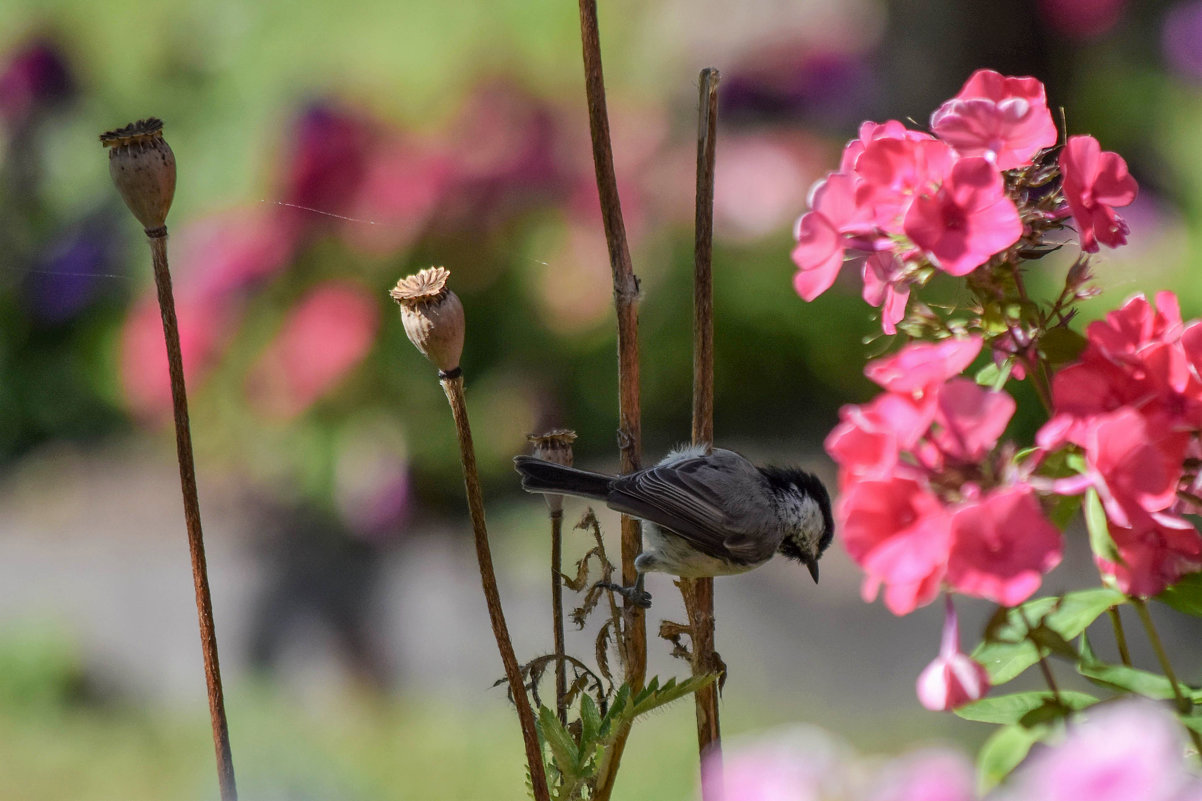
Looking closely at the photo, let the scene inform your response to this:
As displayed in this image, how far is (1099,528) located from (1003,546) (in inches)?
A: 2.0

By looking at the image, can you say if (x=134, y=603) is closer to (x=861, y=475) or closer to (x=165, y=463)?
(x=165, y=463)

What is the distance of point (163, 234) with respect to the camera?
47cm

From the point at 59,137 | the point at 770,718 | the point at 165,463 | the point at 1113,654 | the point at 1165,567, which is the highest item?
the point at 59,137

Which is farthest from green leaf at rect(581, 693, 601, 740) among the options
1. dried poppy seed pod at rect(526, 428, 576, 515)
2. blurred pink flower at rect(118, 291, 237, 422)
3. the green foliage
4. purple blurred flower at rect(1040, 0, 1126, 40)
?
purple blurred flower at rect(1040, 0, 1126, 40)

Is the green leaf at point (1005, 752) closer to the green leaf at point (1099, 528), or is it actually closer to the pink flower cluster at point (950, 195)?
the green leaf at point (1099, 528)

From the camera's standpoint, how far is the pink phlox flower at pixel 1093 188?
18.9 inches

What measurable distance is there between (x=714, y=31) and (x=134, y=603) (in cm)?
160

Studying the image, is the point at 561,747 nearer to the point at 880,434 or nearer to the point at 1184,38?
the point at 880,434

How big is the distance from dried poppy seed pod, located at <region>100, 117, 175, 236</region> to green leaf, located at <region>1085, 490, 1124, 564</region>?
0.36 m

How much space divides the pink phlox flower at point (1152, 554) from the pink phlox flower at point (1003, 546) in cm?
8

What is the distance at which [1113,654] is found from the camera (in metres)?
1.73

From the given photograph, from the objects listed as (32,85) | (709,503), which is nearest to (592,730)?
(709,503)

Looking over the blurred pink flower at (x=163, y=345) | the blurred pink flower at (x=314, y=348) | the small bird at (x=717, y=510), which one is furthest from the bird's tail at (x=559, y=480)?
the blurred pink flower at (x=163, y=345)

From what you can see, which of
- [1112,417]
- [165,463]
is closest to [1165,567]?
[1112,417]
